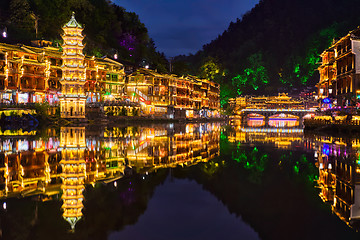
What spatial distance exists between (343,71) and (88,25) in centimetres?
6088

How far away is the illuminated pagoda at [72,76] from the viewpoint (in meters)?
49.6

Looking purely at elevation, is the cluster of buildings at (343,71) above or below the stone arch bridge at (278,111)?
above

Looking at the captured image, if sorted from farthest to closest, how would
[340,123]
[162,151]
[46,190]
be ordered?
[340,123] → [162,151] → [46,190]

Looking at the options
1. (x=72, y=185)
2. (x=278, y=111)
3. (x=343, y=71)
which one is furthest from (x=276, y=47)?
(x=72, y=185)

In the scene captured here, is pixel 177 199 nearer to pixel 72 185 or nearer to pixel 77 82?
pixel 72 185

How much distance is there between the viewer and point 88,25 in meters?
83.4

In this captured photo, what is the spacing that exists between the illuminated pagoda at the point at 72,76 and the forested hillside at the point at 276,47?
5881 centimetres

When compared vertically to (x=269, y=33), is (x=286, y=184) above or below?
below

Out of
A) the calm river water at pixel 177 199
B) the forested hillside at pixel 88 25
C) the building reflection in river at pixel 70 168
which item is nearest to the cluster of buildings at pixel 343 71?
the calm river water at pixel 177 199

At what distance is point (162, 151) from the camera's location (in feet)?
57.7

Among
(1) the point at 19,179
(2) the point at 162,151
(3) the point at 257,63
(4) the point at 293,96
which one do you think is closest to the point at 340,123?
(2) the point at 162,151

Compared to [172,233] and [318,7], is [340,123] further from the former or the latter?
[318,7]

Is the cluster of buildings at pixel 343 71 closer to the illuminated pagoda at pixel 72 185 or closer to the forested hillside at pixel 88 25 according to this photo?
the illuminated pagoda at pixel 72 185

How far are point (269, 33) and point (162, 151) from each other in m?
147
